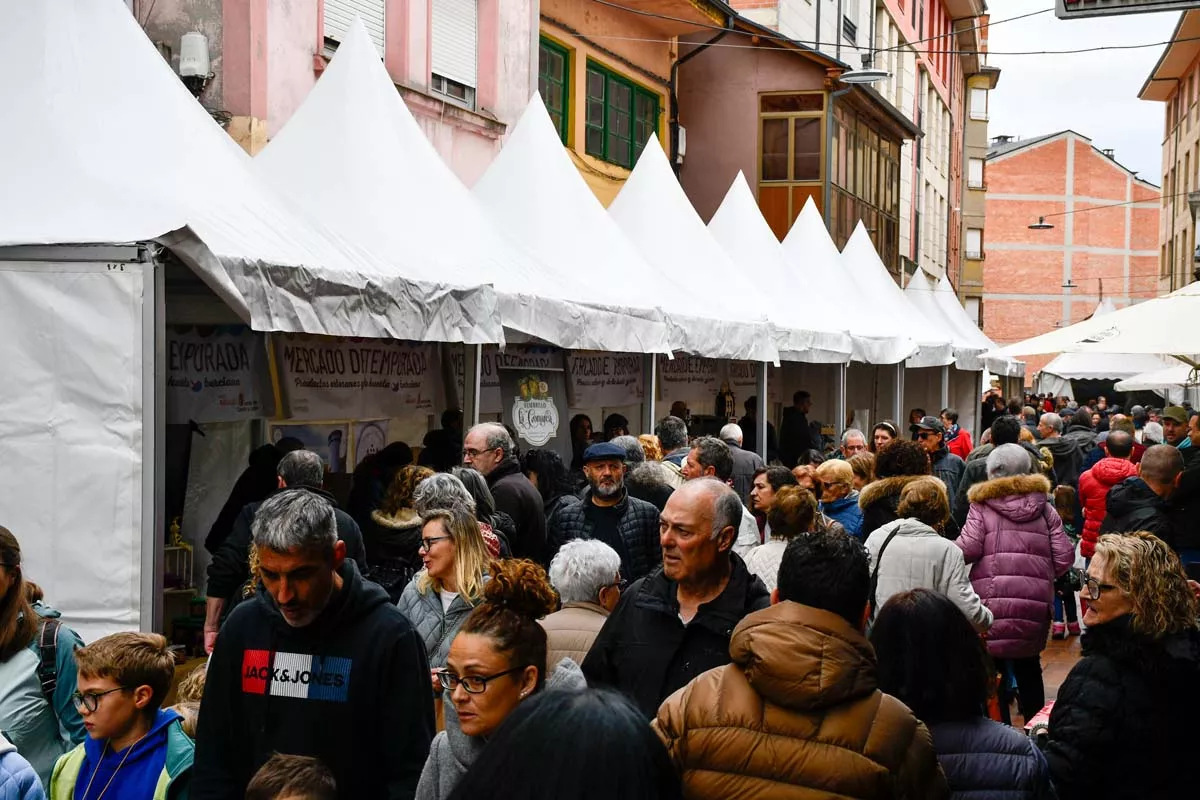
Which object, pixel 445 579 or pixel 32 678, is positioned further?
pixel 445 579

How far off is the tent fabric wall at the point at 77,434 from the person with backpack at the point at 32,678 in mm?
1442

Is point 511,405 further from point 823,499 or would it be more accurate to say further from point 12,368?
point 12,368

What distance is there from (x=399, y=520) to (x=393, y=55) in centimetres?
901

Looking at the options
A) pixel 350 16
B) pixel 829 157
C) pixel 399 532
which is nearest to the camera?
pixel 399 532

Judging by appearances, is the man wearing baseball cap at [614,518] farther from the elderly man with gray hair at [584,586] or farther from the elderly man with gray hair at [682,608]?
the elderly man with gray hair at [682,608]

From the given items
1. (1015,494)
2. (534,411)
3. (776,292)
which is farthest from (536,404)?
(776,292)

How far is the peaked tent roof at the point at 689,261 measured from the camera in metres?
13.5

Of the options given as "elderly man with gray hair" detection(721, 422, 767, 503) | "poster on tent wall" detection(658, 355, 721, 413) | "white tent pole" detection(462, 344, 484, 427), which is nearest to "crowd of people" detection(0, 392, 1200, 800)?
"white tent pole" detection(462, 344, 484, 427)

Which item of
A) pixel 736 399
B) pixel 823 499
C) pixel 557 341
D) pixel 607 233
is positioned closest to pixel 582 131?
pixel 736 399

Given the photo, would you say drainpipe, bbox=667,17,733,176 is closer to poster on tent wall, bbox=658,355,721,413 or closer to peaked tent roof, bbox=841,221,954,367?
peaked tent roof, bbox=841,221,954,367

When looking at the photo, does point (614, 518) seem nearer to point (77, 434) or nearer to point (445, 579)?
point (445, 579)

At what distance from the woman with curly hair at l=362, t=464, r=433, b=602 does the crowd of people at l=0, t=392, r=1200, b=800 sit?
47 mm

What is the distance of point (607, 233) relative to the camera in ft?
43.1

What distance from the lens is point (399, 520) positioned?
6.97 meters
